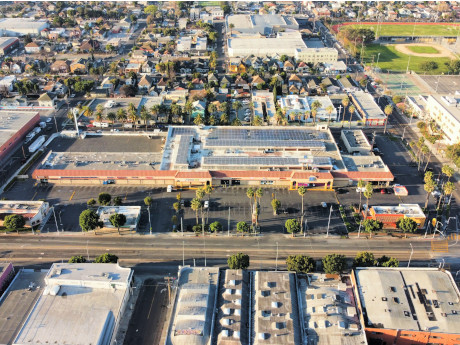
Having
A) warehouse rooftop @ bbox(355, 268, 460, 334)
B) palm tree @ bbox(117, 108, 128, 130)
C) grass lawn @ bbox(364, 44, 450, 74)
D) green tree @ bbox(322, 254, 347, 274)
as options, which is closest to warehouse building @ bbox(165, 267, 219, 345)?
green tree @ bbox(322, 254, 347, 274)

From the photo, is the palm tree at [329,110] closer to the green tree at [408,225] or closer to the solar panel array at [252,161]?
the solar panel array at [252,161]

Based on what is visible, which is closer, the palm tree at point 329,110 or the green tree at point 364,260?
the green tree at point 364,260

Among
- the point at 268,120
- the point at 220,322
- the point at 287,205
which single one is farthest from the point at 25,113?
the point at 220,322

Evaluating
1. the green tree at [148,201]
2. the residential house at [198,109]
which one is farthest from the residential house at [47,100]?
the green tree at [148,201]

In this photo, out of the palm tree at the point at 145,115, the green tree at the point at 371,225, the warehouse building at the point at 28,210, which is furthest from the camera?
the palm tree at the point at 145,115

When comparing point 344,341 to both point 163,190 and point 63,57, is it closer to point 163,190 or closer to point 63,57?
point 163,190

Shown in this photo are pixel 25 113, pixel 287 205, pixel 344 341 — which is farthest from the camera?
pixel 25 113
